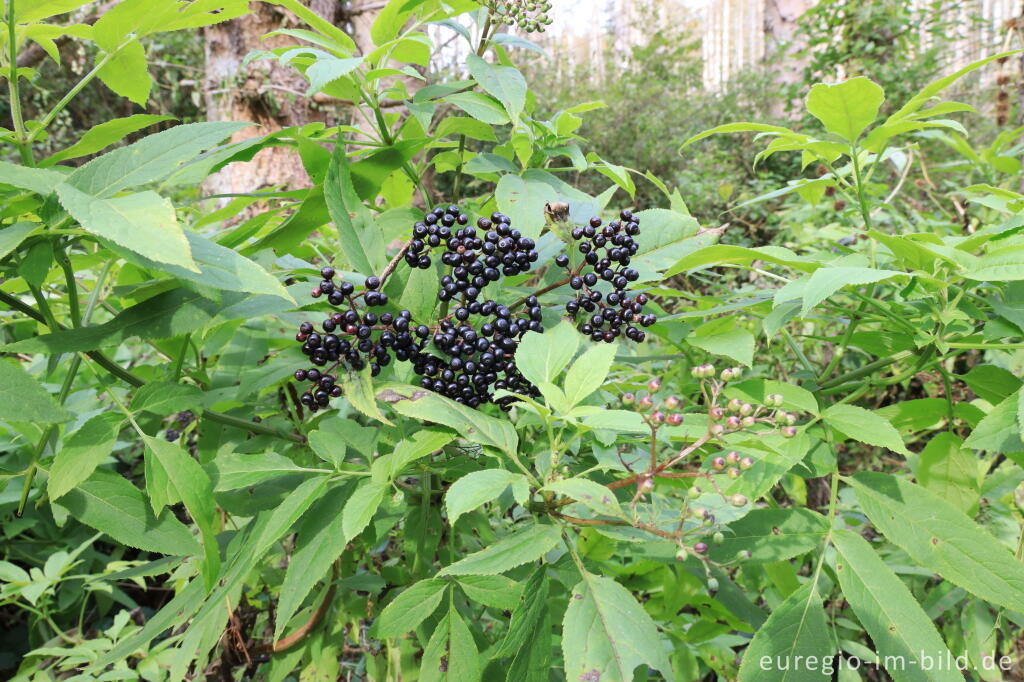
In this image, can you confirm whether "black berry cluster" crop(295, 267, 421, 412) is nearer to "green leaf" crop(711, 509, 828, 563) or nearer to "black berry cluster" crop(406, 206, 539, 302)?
"black berry cluster" crop(406, 206, 539, 302)

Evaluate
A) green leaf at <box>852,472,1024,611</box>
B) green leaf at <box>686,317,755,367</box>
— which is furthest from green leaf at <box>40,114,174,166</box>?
green leaf at <box>852,472,1024,611</box>

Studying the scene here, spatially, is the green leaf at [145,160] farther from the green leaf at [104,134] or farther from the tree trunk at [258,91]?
the tree trunk at [258,91]

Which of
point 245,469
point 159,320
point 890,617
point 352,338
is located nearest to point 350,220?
point 352,338

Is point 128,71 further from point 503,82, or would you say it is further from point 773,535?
point 773,535

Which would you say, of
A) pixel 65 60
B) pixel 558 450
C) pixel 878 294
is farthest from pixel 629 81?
pixel 558 450

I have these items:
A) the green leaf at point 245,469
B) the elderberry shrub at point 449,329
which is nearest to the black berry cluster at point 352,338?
the elderberry shrub at point 449,329

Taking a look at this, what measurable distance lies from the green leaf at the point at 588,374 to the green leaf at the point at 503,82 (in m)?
0.38

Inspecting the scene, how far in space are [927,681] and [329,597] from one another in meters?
1.02

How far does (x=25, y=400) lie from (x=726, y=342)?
877 mm

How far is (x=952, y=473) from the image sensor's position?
1016 millimetres

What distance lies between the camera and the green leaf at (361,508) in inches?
28.5

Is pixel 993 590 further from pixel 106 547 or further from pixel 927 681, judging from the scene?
pixel 106 547

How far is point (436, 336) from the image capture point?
2.74 feet

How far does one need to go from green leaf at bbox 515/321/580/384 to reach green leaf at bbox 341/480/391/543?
0.80ft
